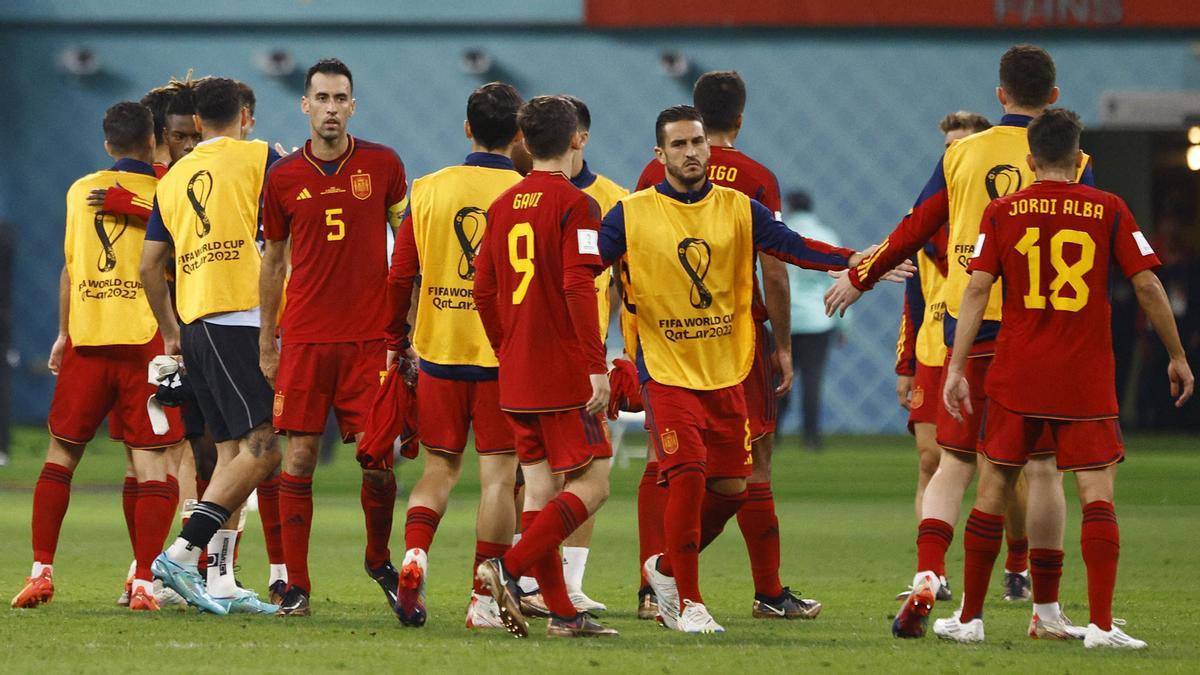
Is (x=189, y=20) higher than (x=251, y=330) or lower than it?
higher

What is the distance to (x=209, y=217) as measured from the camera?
839cm

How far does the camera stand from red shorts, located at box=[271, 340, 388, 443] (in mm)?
8094

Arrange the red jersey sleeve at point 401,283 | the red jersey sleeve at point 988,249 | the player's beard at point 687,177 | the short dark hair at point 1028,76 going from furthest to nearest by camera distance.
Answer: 1. the red jersey sleeve at point 401,283
2. the short dark hair at point 1028,76
3. the player's beard at point 687,177
4. the red jersey sleeve at point 988,249

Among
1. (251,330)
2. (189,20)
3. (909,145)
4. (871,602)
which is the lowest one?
(871,602)

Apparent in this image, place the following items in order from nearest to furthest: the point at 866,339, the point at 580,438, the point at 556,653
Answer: the point at 556,653, the point at 580,438, the point at 866,339

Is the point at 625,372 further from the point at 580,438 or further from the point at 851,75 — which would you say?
the point at 851,75

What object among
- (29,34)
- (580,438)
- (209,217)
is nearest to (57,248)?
(29,34)

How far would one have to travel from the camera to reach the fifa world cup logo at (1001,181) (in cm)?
763

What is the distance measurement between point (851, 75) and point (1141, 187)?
3.42 m

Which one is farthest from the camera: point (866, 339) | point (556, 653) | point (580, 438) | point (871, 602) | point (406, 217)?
point (866, 339)

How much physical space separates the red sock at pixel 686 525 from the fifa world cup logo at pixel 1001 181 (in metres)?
1.53

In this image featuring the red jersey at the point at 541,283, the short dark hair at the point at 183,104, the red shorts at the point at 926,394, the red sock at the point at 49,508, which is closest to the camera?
the red jersey at the point at 541,283

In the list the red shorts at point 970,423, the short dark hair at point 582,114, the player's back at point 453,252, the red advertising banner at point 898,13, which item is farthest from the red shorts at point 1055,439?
the red advertising banner at point 898,13

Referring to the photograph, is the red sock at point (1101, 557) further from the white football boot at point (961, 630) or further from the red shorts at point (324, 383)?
the red shorts at point (324, 383)
